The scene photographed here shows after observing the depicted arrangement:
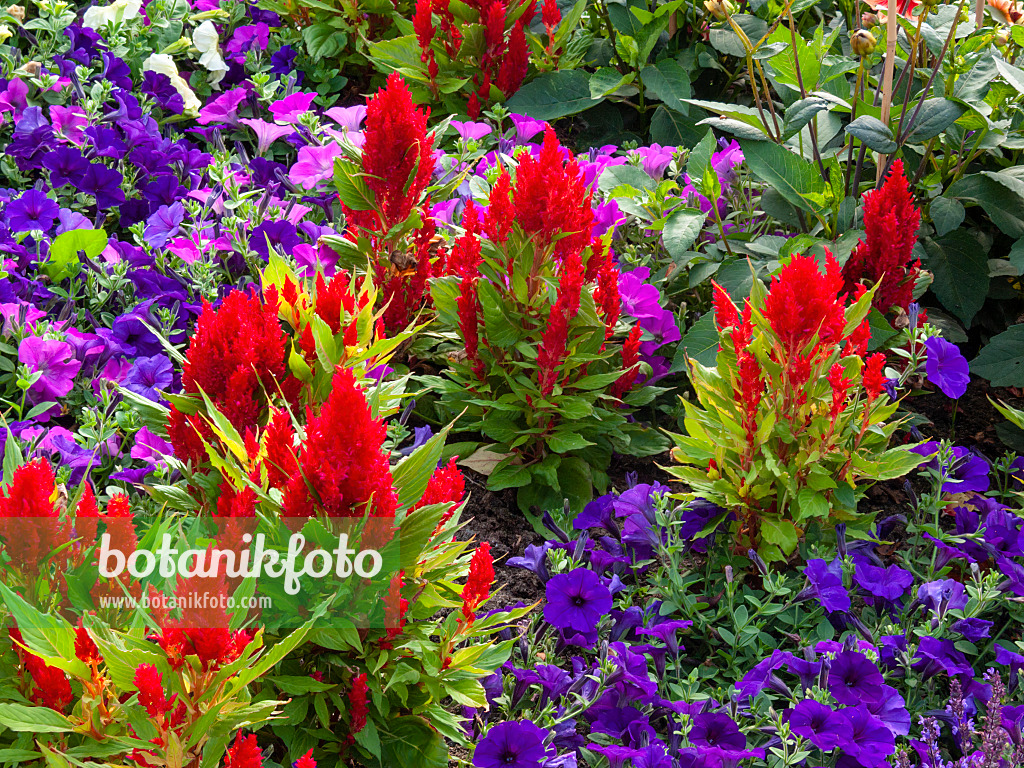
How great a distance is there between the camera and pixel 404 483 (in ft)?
5.39

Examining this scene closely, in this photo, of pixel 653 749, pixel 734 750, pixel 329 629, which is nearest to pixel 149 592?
pixel 329 629

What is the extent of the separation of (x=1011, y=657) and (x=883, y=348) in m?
0.97

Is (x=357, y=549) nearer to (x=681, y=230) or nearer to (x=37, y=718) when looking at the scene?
(x=37, y=718)

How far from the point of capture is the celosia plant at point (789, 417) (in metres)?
2.03

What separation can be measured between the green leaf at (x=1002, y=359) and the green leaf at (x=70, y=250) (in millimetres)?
2746

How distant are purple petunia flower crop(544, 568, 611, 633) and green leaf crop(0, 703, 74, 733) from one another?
1.05 m

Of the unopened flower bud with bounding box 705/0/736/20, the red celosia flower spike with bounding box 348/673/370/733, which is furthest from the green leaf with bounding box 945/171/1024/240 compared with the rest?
the red celosia flower spike with bounding box 348/673/370/733

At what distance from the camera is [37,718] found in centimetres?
129

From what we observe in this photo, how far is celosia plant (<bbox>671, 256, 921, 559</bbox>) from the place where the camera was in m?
2.03

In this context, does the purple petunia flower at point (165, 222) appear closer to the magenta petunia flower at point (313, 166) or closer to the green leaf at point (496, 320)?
the magenta petunia flower at point (313, 166)

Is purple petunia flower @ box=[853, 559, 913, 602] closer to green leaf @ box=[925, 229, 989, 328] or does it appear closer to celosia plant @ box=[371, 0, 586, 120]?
green leaf @ box=[925, 229, 989, 328]

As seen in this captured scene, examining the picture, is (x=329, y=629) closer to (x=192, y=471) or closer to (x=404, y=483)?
(x=404, y=483)

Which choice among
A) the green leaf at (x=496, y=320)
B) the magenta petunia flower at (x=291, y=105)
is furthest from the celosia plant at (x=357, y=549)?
the magenta petunia flower at (x=291, y=105)

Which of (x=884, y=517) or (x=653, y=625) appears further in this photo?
(x=884, y=517)
